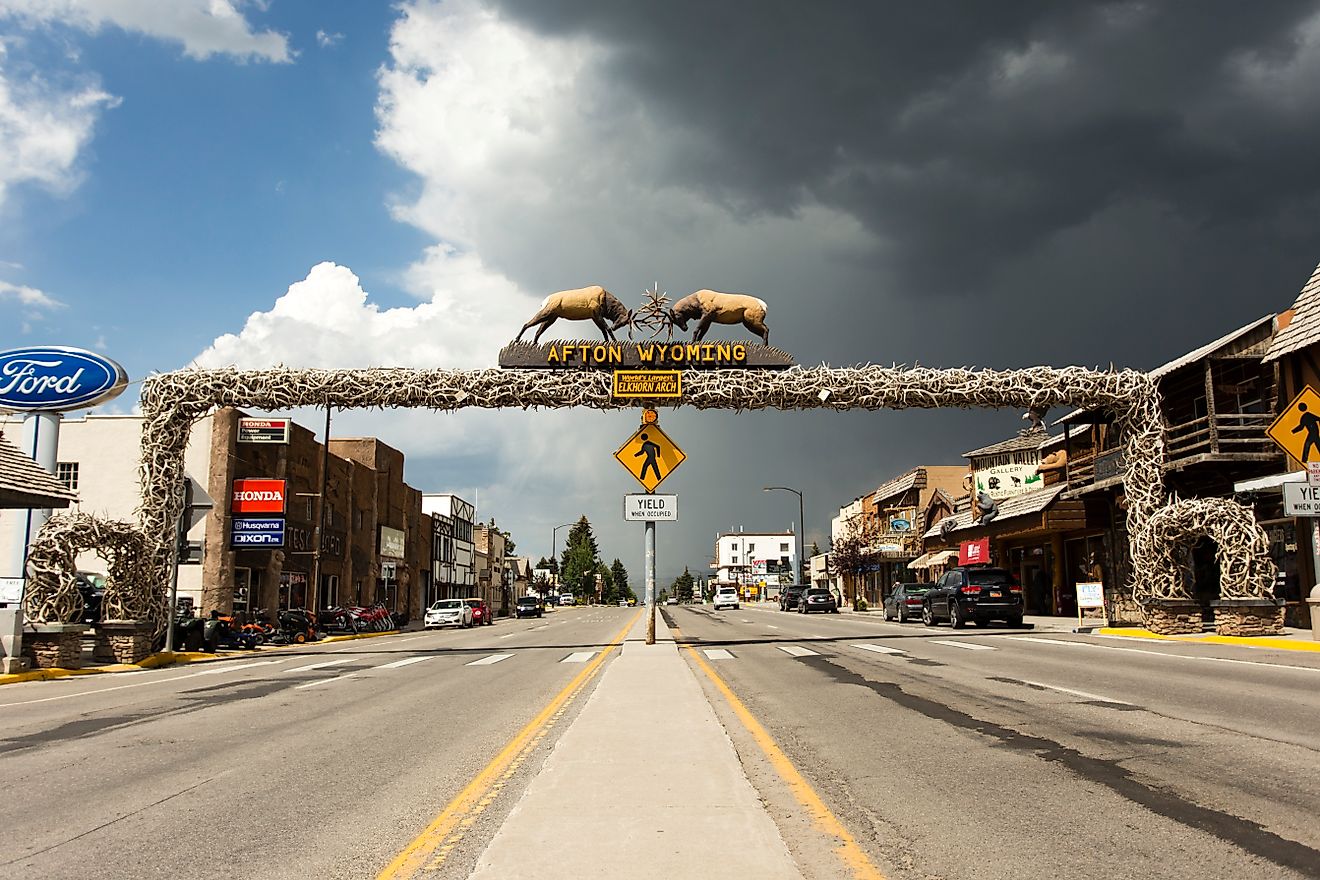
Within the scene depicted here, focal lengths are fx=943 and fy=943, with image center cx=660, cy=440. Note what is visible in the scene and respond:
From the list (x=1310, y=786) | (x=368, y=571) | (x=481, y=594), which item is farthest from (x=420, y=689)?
(x=481, y=594)

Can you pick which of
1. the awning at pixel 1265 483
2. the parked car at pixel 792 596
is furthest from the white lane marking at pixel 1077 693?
the parked car at pixel 792 596

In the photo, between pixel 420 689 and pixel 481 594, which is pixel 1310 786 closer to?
pixel 420 689

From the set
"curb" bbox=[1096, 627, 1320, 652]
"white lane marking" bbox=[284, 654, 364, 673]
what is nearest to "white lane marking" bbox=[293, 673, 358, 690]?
"white lane marking" bbox=[284, 654, 364, 673]

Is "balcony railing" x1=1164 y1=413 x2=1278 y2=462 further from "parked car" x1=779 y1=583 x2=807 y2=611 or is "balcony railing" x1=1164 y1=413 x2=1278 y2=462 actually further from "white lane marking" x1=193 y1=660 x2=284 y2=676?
"parked car" x1=779 y1=583 x2=807 y2=611

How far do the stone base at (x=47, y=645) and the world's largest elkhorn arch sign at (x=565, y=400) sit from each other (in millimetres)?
2017

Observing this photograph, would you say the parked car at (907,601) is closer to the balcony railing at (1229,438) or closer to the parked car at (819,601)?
the balcony railing at (1229,438)

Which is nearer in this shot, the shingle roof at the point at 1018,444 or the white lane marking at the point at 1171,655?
the white lane marking at the point at 1171,655

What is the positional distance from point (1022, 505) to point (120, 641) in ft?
119

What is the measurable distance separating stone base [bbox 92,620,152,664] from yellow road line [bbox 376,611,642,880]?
1535cm

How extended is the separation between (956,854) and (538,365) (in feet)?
63.0

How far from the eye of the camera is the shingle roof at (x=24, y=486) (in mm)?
17766

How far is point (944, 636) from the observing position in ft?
87.1

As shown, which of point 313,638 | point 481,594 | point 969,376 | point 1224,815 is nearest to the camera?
point 1224,815

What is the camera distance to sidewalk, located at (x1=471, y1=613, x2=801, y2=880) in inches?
186
